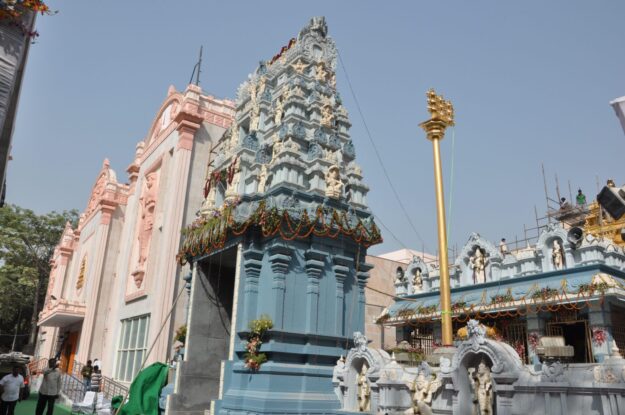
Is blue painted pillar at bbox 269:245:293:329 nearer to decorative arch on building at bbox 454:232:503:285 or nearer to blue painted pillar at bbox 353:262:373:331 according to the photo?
blue painted pillar at bbox 353:262:373:331

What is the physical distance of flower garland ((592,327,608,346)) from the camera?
1729cm

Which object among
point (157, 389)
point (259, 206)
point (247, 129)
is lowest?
point (157, 389)

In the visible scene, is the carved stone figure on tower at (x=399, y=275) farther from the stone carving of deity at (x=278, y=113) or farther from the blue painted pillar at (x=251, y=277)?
the blue painted pillar at (x=251, y=277)

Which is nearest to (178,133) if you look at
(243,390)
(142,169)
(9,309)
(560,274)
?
(142,169)

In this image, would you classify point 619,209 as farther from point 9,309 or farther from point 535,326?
point 9,309

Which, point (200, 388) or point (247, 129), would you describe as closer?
point (200, 388)

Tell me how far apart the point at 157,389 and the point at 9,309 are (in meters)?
35.9

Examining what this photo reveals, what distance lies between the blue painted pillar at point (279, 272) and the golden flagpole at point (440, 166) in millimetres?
3742

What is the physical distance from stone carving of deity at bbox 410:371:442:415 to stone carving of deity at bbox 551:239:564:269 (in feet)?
38.6

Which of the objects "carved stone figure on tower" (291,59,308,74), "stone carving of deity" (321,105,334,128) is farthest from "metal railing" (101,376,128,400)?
"carved stone figure on tower" (291,59,308,74)

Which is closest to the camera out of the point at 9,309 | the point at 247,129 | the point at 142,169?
the point at 247,129

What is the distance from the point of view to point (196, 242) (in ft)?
50.5

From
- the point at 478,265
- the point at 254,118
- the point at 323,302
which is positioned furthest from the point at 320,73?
the point at 478,265

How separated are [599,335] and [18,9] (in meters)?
18.4
